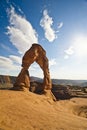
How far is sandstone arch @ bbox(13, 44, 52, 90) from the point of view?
90.9 ft

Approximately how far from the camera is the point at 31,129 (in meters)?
12.0

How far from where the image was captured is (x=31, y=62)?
28.9 meters

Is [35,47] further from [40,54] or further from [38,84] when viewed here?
[38,84]

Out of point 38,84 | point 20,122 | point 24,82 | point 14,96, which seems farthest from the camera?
point 38,84

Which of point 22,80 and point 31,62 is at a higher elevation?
point 31,62

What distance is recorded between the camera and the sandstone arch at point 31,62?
27.7 metres

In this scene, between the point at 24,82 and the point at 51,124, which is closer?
the point at 51,124

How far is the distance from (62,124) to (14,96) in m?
8.78

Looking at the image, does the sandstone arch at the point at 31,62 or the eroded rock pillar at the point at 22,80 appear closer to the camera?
the eroded rock pillar at the point at 22,80

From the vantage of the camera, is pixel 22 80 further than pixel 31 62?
No

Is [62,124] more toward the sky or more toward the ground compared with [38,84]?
more toward the ground

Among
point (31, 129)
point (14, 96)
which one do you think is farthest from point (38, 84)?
point (31, 129)

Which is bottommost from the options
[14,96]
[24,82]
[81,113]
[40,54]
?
[81,113]

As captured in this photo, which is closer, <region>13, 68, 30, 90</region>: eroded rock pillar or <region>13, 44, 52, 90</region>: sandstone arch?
<region>13, 68, 30, 90</region>: eroded rock pillar
